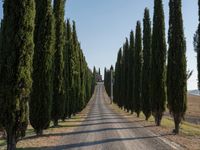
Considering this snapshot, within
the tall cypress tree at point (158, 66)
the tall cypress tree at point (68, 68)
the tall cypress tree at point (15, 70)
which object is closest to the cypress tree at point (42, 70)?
the tall cypress tree at point (15, 70)

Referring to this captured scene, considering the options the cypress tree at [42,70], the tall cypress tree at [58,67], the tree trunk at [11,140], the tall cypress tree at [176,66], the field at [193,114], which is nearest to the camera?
the tree trunk at [11,140]

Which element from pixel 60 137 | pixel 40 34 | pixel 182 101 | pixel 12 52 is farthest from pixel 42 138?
pixel 182 101

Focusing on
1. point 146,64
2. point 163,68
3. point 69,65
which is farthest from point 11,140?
point 146,64

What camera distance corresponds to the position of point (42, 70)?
72.7 feet

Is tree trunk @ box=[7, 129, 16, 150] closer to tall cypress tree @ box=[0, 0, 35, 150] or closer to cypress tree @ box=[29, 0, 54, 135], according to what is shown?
tall cypress tree @ box=[0, 0, 35, 150]

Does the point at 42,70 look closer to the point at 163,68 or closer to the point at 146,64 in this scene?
the point at 163,68

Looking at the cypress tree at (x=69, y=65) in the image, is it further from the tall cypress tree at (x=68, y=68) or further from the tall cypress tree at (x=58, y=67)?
the tall cypress tree at (x=58, y=67)

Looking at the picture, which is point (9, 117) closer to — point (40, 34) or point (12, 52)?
point (12, 52)

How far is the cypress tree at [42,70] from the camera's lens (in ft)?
71.1

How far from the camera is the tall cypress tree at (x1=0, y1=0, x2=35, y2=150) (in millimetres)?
14305

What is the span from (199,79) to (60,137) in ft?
37.1

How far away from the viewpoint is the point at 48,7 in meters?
23.0

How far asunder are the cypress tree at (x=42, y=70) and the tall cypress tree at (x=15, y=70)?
679cm

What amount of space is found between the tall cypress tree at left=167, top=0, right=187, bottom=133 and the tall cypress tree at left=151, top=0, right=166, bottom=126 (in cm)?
531
